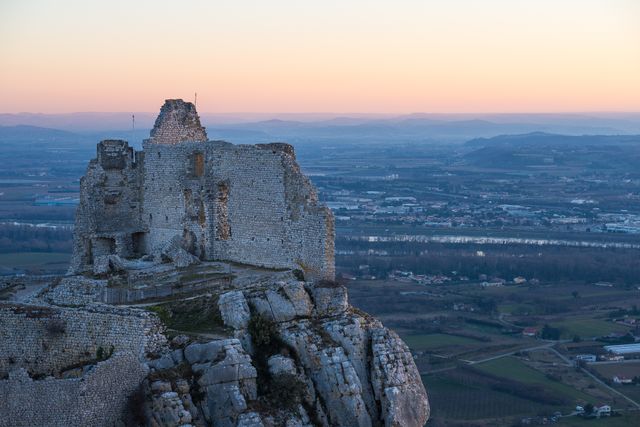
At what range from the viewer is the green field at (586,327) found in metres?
82.6

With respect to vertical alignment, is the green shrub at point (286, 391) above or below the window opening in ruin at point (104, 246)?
below

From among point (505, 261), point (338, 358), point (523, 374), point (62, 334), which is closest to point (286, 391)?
point (338, 358)

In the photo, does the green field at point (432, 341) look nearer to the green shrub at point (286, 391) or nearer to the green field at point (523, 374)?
the green field at point (523, 374)

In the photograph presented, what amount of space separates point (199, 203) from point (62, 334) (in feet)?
28.0

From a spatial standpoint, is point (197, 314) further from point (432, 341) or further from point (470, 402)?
point (432, 341)

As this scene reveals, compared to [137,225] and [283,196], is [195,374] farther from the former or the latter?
[137,225]

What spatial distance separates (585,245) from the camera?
127 m

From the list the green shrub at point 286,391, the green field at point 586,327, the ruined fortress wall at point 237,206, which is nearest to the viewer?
Answer: the green shrub at point 286,391

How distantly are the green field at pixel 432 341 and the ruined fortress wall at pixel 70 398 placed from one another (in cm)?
5108

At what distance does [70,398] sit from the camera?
24.4m

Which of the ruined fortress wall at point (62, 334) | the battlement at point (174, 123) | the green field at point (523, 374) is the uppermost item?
the battlement at point (174, 123)

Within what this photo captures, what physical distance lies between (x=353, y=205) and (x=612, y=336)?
8691 centimetres

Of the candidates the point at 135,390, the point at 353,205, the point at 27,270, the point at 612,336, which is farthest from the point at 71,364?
the point at 353,205

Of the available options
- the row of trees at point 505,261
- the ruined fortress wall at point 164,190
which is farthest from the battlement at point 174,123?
the row of trees at point 505,261
